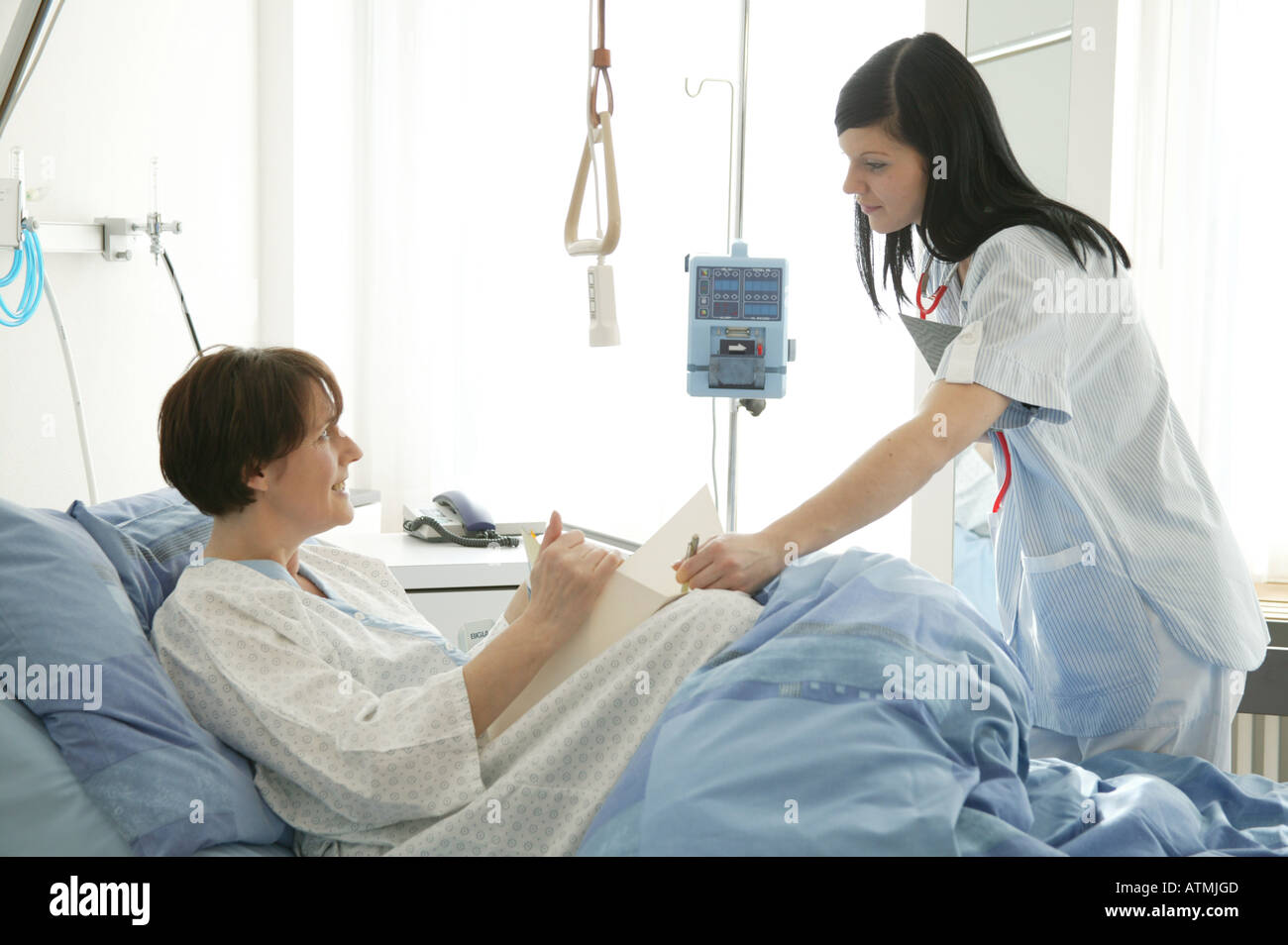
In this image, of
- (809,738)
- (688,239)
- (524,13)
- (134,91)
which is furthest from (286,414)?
(524,13)

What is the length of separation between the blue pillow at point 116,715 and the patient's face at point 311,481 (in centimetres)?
21

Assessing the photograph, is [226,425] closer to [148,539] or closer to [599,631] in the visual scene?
[148,539]

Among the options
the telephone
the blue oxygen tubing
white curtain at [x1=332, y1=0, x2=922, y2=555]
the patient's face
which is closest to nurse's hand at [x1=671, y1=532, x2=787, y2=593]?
the patient's face

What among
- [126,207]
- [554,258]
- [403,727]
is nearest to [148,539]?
[403,727]

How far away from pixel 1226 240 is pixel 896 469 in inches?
84.2

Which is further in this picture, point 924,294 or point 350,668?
point 924,294

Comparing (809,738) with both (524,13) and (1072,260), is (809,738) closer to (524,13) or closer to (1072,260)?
(1072,260)

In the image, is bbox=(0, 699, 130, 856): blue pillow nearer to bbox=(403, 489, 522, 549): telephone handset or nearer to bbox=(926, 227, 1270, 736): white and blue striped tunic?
bbox=(926, 227, 1270, 736): white and blue striped tunic

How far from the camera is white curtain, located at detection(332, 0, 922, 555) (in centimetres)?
326

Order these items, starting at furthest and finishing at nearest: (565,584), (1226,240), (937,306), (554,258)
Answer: (554,258), (1226,240), (937,306), (565,584)

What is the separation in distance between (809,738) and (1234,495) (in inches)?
94.3

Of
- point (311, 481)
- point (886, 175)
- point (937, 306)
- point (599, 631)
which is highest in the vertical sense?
point (886, 175)

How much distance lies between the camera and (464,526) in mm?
2227

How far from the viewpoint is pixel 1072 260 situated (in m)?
1.27
